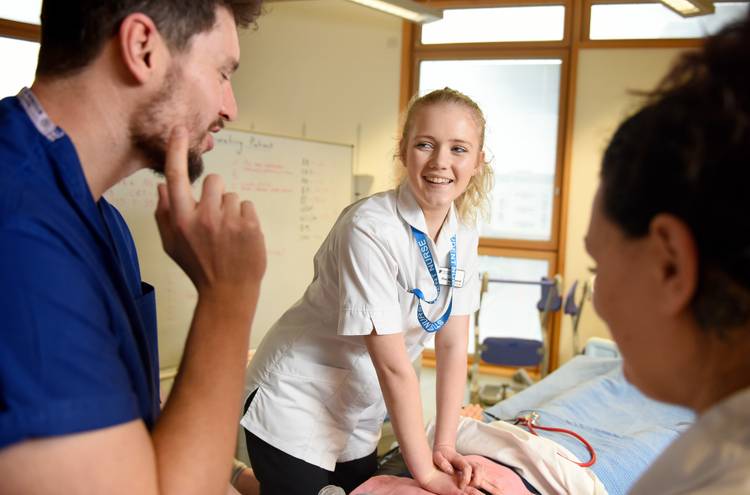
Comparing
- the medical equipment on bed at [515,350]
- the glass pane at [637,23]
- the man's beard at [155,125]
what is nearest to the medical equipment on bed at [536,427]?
the man's beard at [155,125]

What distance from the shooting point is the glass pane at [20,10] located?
436cm

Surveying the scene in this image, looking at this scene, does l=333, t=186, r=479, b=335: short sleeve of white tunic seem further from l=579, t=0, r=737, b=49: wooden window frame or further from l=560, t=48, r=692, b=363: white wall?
l=579, t=0, r=737, b=49: wooden window frame

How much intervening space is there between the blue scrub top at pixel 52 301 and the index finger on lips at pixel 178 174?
0.11m

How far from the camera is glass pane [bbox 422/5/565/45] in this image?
16.7 ft

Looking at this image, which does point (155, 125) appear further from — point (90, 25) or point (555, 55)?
point (555, 55)

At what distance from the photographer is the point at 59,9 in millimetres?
917

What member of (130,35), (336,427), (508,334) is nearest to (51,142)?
(130,35)

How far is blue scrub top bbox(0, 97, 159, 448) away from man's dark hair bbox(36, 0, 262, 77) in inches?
3.5

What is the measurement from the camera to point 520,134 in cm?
523

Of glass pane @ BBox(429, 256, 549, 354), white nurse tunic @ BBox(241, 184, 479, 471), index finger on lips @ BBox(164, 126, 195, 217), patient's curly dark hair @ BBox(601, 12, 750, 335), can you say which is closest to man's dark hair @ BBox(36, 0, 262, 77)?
index finger on lips @ BBox(164, 126, 195, 217)

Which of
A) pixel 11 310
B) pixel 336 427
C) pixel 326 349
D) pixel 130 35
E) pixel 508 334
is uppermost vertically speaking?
pixel 130 35

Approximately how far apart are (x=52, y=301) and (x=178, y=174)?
27 centimetres

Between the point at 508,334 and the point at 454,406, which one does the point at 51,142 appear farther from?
the point at 508,334

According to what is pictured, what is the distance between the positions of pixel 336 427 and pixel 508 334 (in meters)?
3.81
